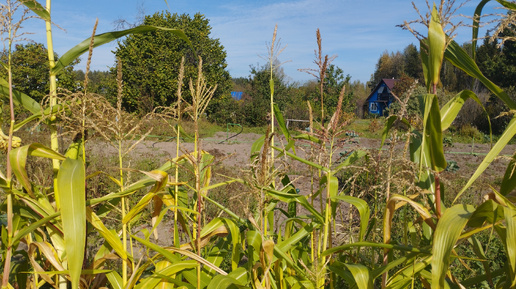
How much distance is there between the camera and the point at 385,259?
130 centimetres

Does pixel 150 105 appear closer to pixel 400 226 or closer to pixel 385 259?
pixel 400 226

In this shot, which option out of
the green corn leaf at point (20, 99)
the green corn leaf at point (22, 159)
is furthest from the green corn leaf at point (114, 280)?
the green corn leaf at point (20, 99)

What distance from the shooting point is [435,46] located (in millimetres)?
1002

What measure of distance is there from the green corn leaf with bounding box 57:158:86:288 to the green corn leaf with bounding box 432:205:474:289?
0.87 meters

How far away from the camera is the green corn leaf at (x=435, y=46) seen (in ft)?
3.27

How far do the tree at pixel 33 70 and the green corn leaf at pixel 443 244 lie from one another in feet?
4.12

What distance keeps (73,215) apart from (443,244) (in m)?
0.92

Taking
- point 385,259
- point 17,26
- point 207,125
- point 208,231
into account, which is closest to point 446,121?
point 385,259

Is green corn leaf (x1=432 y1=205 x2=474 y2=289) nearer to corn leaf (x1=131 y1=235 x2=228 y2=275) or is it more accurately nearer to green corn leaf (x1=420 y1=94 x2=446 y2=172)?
green corn leaf (x1=420 y1=94 x2=446 y2=172)

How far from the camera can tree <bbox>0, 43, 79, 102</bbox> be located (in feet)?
4.95

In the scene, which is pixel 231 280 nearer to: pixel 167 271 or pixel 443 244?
pixel 167 271

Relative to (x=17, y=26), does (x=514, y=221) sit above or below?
below

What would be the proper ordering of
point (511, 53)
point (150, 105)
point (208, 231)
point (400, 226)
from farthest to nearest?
point (511, 53)
point (150, 105)
point (400, 226)
point (208, 231)

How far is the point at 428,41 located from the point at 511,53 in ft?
85.7
